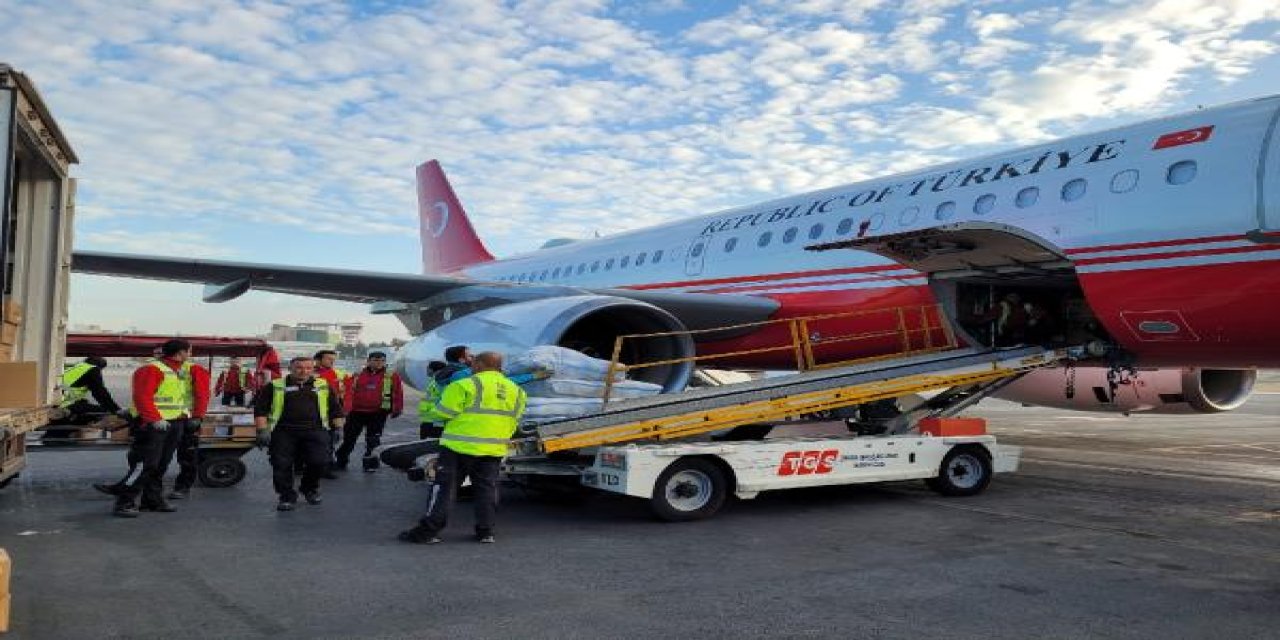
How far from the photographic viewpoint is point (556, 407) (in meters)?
8.18

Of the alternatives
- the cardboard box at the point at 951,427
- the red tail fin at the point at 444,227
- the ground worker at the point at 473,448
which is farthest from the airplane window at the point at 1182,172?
the red tail fin at the point at 444,227

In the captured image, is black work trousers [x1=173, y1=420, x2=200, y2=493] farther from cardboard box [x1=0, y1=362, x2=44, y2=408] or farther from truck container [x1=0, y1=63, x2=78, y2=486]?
cardboard box [x1=0, y1=362, x2=44, y2=408]

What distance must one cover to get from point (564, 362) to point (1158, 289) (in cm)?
495

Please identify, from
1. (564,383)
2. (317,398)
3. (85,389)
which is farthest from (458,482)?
(85,389)

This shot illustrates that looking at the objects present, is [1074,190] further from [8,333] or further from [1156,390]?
[8,333]

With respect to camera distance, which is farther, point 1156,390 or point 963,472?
point 1156,390

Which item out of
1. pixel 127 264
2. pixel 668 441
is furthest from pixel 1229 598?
pixel 127 264

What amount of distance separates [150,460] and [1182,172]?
28.0 ft

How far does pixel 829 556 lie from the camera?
227 inches

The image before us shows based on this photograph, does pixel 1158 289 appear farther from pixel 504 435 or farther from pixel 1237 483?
pixel 504 435

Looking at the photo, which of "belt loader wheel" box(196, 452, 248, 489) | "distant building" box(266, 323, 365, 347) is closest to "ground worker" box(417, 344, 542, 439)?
"belt loader wheel" box(196, 452, 248, 489)

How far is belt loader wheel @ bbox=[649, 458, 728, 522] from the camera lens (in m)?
7.05

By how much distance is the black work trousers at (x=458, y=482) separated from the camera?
6.21 meters

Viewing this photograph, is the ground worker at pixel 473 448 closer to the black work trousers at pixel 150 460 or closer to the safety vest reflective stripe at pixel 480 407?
the safety vest reflective stripe at pixel 480 407
